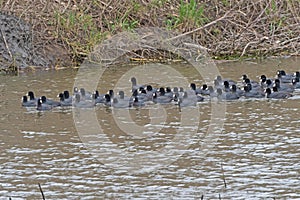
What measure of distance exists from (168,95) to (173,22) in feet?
22.9

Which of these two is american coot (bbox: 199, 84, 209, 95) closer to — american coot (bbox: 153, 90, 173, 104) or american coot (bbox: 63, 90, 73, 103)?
american coot (bbox: 153, 90, 173, 104)

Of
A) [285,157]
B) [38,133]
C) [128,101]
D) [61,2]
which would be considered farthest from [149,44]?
[285,157]

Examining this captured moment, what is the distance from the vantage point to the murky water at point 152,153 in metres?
8.89

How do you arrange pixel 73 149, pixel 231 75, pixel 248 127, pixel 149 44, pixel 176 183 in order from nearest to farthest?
pixel 176 183
pixel 73 149
pixel 248 127
pixel 231 75
pixel 149 44

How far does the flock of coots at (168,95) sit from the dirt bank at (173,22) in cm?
489

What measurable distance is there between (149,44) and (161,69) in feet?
5.90

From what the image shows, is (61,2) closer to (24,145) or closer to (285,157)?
(24,145)

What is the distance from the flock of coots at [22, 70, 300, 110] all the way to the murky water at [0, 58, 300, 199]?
0.64 feet

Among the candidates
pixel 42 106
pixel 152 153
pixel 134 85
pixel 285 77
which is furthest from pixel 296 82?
pixel 152 153

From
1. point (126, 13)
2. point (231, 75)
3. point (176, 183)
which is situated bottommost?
point (176, 183)

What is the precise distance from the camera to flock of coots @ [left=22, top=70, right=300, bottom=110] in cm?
1371

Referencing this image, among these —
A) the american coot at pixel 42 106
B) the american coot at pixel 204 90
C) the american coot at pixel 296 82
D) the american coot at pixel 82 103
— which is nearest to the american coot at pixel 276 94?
the american coot at pixel 296 82

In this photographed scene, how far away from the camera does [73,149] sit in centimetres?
1101

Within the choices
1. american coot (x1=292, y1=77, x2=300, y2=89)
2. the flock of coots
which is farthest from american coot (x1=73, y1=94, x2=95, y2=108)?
american coot (x1=292, y1=77, x2=300, y2=89)
